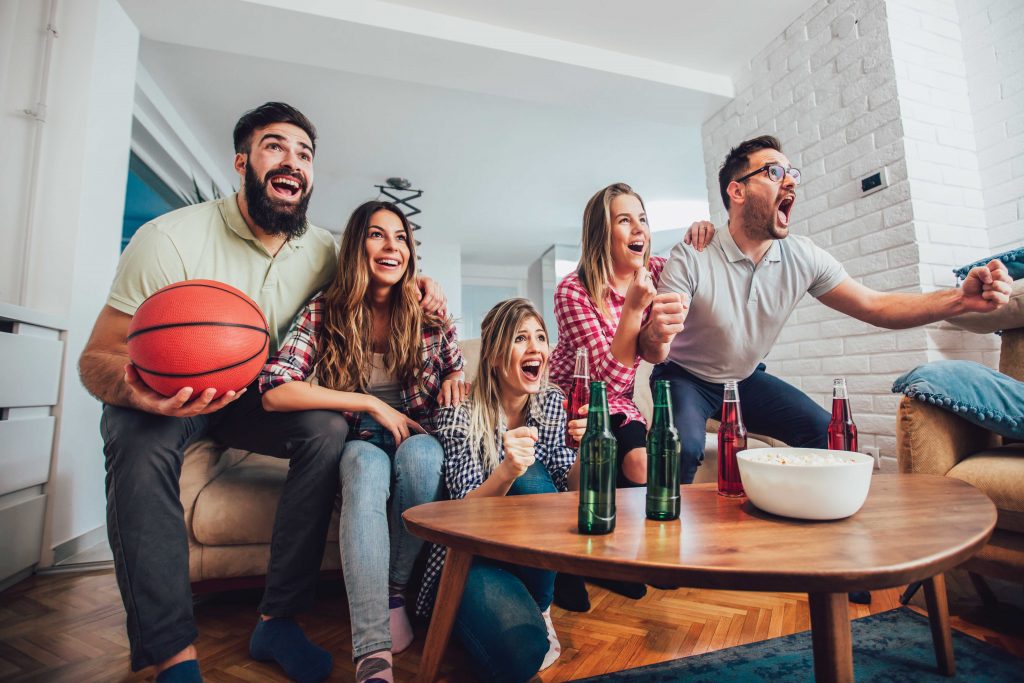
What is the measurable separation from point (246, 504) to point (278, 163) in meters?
1.01

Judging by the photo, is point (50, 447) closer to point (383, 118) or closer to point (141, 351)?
point (141, 351)

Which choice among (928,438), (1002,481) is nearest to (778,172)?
(928,438)

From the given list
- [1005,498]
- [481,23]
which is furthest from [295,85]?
[1005,498]

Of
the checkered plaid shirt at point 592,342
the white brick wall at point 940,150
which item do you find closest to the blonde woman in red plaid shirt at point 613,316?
the checkered plaid shirt at point 592,342

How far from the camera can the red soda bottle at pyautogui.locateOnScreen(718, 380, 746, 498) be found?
95 centimetres

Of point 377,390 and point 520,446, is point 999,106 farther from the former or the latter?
point 377,390

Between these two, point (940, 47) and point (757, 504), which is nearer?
point (757, 504)

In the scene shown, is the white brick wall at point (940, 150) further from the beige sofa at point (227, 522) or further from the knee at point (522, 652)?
the beige sofa at point (227, 522)

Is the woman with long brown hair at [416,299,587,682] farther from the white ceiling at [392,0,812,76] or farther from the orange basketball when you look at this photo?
the white ceiling at [392,0,812,76]

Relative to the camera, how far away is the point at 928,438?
52.1 inches

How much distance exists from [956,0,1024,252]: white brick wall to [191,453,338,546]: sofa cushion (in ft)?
9.92

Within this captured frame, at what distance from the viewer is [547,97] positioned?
3.40 m

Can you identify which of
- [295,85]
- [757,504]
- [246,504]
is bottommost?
[246,504]

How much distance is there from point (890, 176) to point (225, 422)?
286cm
